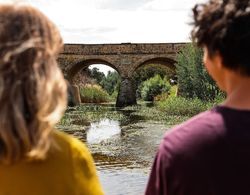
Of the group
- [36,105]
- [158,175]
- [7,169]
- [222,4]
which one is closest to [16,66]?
[36,105]

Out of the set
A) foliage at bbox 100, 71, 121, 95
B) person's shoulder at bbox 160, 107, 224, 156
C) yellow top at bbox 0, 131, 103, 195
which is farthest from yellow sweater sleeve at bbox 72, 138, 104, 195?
foliage at bbox 100, 71, 121, 95

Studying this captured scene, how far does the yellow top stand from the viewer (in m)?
1.76

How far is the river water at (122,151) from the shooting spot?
8.74 m

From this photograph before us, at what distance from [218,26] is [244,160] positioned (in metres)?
0.41

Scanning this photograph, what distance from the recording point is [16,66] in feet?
5.70

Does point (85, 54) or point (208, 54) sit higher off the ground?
point (85, 54)

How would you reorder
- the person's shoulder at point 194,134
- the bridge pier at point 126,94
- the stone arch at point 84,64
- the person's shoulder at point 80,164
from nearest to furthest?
1. the person's shoulder at point 194,134
2. the person's shoulder at point 80,164
3. the stone arch at point 84,64
4. the bridge pier at point 126,94

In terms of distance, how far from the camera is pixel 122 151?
12422 millimetres

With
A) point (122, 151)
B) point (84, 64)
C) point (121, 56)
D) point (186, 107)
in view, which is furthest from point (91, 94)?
point (122, 151)

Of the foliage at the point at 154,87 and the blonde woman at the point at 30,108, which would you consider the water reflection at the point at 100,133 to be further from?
the foliage at the point at 154,87

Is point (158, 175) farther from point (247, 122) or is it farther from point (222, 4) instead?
point (222, 4)

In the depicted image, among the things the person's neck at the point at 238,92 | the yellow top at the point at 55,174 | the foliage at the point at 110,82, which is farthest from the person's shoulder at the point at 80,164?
the foliage at the point at 110,82

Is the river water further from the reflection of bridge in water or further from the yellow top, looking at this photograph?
the reflection of bridge in water

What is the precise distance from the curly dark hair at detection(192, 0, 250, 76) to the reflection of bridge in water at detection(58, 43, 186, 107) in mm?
33705
